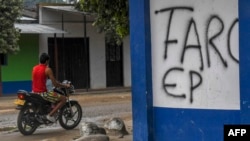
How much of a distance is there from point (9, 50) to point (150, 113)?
15.0 meters

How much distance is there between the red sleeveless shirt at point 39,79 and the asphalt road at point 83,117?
0.95m

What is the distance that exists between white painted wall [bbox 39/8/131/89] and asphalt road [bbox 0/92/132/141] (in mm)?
4239

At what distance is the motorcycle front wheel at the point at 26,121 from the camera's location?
10.5 metres

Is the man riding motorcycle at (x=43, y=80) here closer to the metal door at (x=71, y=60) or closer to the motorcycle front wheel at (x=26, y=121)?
the motorcycle front wheel at (x=26, y=121)

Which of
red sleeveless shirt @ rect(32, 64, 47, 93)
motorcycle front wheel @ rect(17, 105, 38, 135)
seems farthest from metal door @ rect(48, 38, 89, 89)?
red sleeveless shirt @ rect(32, 64, 47, 93)

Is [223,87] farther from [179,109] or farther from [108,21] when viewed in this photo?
[108,21]

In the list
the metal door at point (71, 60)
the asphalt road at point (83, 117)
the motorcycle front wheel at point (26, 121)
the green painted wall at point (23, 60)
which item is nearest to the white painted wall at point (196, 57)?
the asphalt road at point (83, 117)

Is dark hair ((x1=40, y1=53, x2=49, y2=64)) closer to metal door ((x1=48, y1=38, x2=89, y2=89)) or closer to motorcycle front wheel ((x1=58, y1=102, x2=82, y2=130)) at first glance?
motorcycle front wheel ((x1=58, y1=102, x2=82, y2=130))

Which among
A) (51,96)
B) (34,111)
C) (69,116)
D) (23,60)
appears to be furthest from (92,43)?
(34,111)

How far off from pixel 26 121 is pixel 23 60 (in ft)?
43.5

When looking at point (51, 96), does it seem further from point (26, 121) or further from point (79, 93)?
point (79, 93)

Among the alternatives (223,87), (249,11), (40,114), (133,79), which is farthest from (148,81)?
(40,114)

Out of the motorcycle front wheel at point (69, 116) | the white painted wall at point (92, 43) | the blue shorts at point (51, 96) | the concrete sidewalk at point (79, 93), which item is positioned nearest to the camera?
the blue shorts at point (51, 96)

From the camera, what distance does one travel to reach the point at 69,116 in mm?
11312
